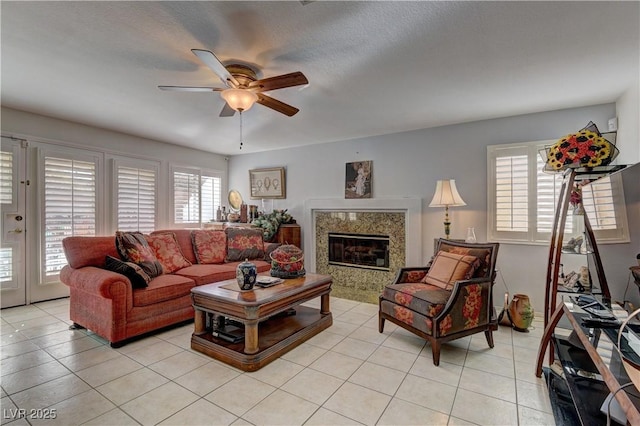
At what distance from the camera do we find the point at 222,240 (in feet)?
14.1

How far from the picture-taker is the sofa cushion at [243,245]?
4.25m

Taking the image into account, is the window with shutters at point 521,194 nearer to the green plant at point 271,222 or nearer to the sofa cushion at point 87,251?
the green plant at point 271,222

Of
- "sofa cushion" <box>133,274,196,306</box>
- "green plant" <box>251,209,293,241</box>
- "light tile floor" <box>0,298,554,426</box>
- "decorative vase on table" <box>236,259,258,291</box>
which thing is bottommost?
"light tile floor" <box>0,298,554,426</box>

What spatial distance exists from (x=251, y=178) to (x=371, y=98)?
10.9 feet

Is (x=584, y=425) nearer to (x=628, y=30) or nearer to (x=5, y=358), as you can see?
(x=628, y=30)

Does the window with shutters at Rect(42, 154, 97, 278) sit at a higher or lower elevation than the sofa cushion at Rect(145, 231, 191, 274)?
higher

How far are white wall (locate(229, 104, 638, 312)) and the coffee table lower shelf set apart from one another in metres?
2.01

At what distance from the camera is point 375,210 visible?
14.7ft

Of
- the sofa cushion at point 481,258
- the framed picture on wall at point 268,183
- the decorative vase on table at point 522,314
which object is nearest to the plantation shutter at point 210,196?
the framed picture on wall at point 268,183

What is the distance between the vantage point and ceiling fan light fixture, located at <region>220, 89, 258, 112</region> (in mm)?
2339

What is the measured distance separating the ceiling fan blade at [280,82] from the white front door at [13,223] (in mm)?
3340

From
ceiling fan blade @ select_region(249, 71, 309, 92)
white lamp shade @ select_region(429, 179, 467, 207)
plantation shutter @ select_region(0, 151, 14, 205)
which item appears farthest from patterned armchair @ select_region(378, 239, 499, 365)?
plantation shutter @ select_region(0, 151, 14, 205)

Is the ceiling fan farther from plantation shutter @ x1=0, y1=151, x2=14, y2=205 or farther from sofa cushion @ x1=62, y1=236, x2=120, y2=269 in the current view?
plantation shutter @ x1=0, y1=151, x2=14, y2=205

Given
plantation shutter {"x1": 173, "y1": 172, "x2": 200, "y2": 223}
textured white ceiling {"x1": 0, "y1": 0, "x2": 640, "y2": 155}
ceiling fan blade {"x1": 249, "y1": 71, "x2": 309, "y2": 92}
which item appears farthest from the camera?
plantation shutter {"x1": 173, "y1": 172, "x2": 200, "y2": 223}
